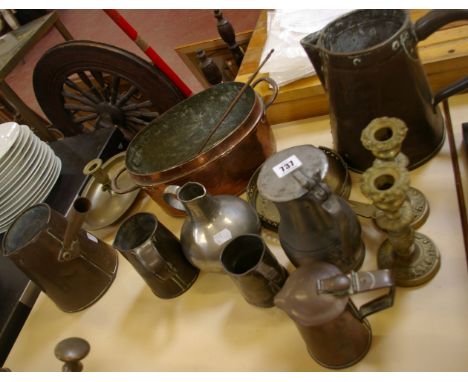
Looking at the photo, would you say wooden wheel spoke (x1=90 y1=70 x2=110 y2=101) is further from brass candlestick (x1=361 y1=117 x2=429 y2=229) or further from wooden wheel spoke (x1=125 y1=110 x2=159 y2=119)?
brass candlestick (x1=361 y1=117 x2=429 y2=229)

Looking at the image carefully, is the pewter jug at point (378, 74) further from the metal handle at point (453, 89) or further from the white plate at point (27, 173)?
the white plate at point (27, 173)

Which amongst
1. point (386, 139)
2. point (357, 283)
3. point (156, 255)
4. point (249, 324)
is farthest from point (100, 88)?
point (357, 283)

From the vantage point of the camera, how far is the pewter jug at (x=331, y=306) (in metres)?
0.62

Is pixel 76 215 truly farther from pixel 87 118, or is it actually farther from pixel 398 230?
pixel 87 118

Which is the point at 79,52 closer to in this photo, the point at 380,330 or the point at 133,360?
the point at 133,360

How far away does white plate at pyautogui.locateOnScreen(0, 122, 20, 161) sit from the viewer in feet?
4.22

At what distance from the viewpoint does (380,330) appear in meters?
0.78

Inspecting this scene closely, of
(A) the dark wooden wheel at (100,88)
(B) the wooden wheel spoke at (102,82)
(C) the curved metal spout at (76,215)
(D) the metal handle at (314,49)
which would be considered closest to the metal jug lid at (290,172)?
(D) the metal handle at (314,49)

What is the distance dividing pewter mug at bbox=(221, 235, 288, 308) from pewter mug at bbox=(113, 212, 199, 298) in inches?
7.3

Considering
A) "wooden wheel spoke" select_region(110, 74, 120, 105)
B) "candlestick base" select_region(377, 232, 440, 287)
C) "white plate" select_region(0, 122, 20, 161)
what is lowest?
"candlestick base" select_region(377, 232, 440, 287)

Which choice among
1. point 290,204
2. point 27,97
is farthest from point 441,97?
point 27,97

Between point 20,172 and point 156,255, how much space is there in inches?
26.3

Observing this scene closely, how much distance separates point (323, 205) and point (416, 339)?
0.29 metres

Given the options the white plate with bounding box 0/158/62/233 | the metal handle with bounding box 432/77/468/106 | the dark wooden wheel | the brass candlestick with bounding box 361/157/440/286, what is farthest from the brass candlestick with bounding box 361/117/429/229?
the white plate with bounding box 0/158/62/233
